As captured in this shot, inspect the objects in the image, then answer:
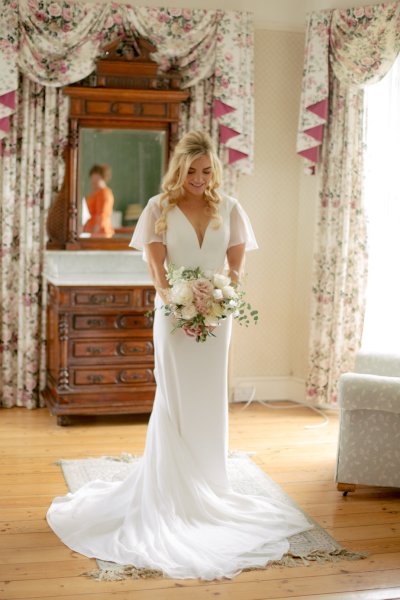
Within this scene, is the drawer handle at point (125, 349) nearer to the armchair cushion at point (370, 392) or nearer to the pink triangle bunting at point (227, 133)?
the pink triangle bunting at point (227, 133)

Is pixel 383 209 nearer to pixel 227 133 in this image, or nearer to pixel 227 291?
pixel 227 133

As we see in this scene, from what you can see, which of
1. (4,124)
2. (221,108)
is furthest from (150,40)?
(4,124)

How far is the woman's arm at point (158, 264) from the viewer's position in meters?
3.84

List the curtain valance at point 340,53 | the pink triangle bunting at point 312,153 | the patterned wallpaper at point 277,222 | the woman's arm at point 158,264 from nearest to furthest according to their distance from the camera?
the woman's arm at point 158,264 → the curtain valance at point 340,53 → the pink triangle bunting at point 312,153 → the patterned wallpaper at point 277,222

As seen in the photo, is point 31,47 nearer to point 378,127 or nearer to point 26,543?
point 378,127

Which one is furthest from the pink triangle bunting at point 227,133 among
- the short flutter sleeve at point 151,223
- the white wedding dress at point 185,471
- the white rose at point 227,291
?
the white rose at point 227,291

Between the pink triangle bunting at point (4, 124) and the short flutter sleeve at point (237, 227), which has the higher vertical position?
the pink triangle bunting at point (4, 124)

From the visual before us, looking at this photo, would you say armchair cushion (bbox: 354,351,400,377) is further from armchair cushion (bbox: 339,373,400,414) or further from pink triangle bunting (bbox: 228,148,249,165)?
pink triangle bunting (bbox: 228,148,249,165)

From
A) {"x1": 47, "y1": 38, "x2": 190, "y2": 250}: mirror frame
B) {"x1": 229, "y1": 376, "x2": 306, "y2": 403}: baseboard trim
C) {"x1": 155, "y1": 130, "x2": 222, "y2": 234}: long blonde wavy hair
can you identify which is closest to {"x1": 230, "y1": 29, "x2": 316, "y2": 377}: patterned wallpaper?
{"x1": 229, "y1": 376, "x2": 306, "y2": 403}: baseboard trim

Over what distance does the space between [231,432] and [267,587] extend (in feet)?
7.52

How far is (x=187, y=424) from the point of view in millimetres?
3879

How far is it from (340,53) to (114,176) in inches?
68.5

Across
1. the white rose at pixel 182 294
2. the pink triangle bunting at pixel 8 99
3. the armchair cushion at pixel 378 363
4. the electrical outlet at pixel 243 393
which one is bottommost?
the electrical outlet at pixel 243 393

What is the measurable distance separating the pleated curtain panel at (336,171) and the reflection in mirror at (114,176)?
1082mm
